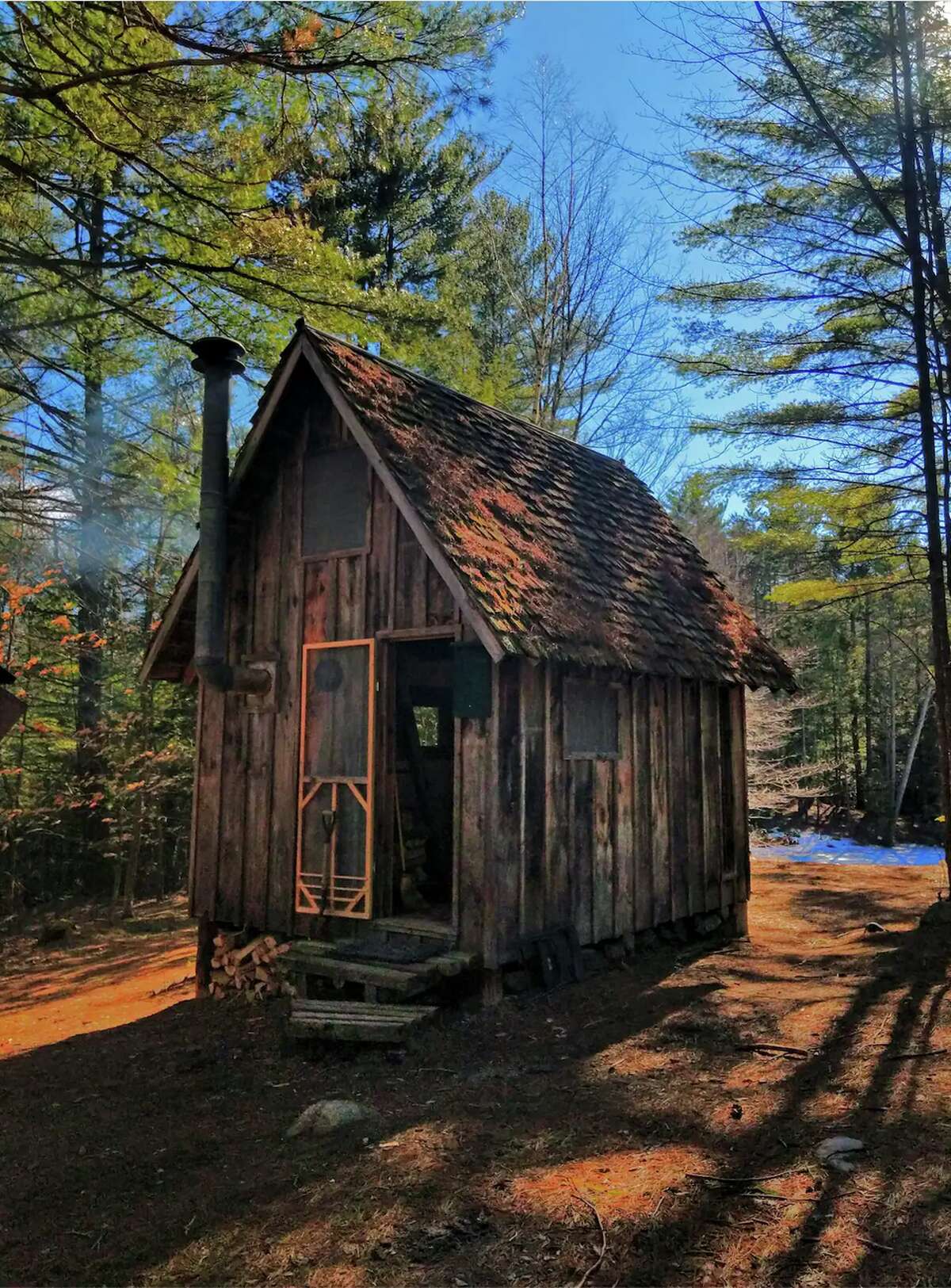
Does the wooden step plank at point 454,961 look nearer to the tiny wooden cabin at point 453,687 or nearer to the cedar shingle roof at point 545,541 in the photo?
the tiny wooden cabin at point 453,687

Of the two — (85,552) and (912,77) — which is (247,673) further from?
(912,77)

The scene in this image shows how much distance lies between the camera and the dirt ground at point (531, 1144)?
3.68 metres

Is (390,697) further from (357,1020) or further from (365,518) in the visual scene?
(357,1020)

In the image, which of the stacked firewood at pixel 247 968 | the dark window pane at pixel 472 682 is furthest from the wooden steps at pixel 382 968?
the dark window pane at pixel 472 682

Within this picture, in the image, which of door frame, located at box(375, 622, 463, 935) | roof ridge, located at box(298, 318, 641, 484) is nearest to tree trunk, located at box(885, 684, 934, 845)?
roof ridge, located at box(298, 318, 641, 484)

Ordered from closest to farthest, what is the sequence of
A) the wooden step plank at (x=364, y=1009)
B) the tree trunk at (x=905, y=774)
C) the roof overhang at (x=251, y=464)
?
the wooden step plank at (x=364, y=1009), the roof overhang at (x=251, y=464), the tree trunk at (x=905, y=774)

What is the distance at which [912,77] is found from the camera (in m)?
9.53

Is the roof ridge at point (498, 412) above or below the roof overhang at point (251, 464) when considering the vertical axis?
above

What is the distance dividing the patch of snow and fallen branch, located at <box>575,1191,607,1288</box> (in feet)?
64.1

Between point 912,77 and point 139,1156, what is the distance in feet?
39.8

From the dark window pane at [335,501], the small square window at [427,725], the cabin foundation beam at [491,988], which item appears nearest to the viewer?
the cabin foundation beam at [491,988]

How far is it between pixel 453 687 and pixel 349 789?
4.64 ft

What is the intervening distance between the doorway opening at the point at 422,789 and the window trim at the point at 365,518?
1.02m

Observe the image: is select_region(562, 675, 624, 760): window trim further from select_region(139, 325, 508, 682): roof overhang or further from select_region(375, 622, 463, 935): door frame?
select_region(139, 325, 508, 682): roof overhang
